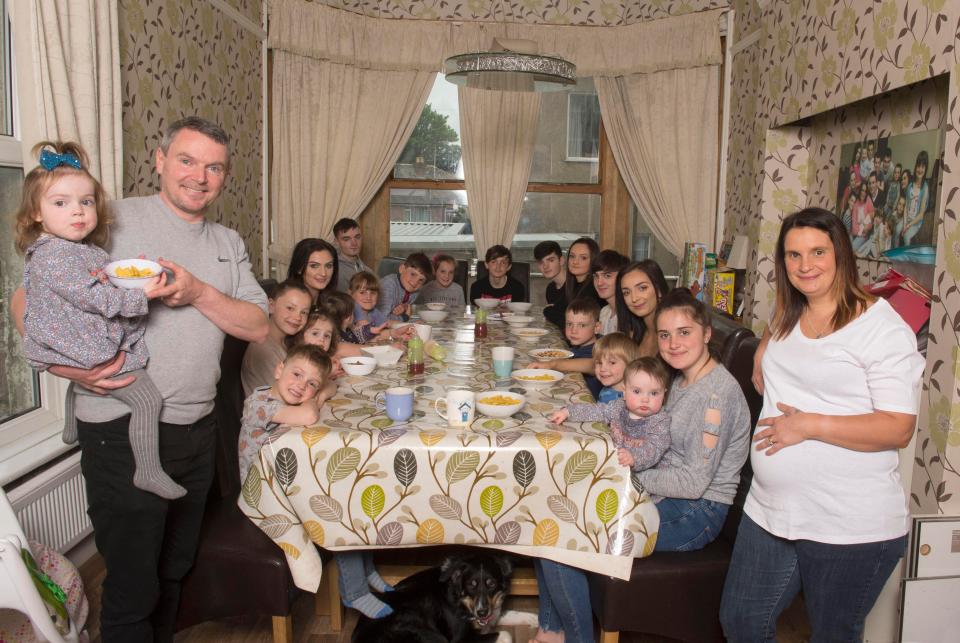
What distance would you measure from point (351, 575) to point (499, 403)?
2.35 feet

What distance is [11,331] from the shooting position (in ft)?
8.93

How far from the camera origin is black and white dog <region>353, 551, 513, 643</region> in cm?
214

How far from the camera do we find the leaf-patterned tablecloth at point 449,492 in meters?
1.81

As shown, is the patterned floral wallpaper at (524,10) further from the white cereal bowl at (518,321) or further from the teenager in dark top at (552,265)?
the white cereal bowl at (518,321)

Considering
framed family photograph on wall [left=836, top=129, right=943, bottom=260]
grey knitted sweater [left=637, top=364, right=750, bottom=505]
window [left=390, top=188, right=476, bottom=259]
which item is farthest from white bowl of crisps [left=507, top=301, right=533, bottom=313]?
grey knitted sweater [left=637, top=364, right=750, bottom=505]

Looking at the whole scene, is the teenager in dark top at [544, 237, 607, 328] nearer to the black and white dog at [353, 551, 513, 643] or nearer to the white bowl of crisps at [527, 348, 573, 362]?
the white bowl of crisps at [527, 348, 573, 362]

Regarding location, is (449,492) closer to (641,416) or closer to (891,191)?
(641,416)

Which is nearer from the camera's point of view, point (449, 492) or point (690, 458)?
point (449, 492)

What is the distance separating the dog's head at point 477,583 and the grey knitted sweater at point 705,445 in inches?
19.8

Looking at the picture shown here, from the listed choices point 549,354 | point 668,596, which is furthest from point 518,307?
point 668,596

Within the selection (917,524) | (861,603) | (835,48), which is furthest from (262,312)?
(835,48)

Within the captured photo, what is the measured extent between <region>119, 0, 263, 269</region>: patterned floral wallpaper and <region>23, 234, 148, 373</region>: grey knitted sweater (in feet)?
6.19

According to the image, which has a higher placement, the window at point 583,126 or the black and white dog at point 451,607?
the window at point 583,126

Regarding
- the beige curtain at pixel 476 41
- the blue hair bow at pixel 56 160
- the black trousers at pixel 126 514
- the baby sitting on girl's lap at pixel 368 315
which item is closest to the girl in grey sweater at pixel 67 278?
the blue hair bow at pixel 56 160
